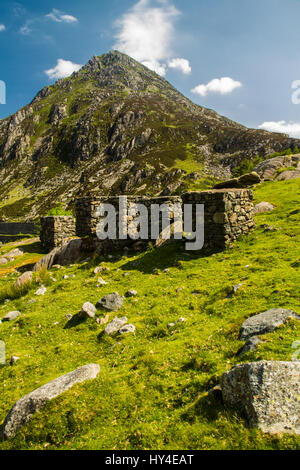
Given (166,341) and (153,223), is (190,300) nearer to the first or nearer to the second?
(166,341)

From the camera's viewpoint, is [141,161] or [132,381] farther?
[141,161]

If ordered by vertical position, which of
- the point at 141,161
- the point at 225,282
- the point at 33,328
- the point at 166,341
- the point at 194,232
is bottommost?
the point at 33,328

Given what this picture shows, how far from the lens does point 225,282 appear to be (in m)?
8.68

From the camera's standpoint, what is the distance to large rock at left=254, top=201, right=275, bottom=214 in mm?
17062

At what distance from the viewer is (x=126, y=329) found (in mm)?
7109

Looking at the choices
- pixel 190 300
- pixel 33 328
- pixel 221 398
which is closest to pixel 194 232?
pixel 190 300

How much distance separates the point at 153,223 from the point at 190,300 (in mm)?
9552

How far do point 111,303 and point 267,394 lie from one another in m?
6.34

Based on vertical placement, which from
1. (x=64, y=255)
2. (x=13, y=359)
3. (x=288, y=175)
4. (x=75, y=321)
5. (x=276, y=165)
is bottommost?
(x=13, y=359)

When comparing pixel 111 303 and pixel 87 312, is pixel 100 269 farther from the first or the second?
pixel 87 312

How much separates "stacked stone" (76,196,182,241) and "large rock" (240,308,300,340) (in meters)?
11.3

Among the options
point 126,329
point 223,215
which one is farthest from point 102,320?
point 223,215

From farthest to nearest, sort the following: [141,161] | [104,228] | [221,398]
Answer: [141,161]
[104,228]
[221,398]

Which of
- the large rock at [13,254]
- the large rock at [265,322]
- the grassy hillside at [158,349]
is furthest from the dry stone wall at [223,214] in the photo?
the large rock at [13,254]
